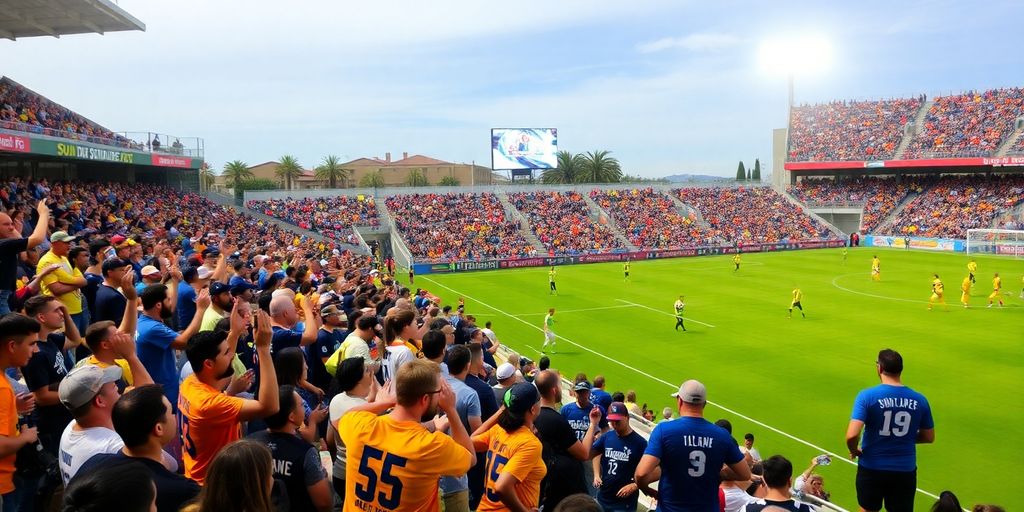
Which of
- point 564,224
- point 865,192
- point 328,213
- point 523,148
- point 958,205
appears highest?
point 523,148

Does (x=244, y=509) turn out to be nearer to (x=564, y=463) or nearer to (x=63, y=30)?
(x=564, y=463)

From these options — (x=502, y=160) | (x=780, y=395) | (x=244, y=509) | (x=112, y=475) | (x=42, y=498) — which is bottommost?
(x=780, y=395)

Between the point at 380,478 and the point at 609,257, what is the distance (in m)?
53.6

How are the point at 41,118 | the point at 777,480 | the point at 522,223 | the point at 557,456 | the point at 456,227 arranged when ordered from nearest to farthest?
the point at 557,456 < the point at 777,480 < the point at 41,118 < the point at 456,227 < the point at 522,223

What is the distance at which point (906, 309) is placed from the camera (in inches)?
1297

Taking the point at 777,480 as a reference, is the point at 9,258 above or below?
above

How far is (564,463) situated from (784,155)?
8228 centimetres

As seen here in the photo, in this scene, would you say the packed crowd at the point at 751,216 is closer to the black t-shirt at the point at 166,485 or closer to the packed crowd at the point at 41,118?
the packed crowd at the point at 41,118

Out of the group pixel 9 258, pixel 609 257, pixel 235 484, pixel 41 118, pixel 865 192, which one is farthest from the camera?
pixel 865 192

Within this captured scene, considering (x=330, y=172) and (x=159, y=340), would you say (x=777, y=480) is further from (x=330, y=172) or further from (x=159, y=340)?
(x=330, y=172)

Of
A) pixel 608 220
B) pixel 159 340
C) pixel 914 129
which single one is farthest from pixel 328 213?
pixel 914 129

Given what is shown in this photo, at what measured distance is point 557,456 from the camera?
5.51 meters

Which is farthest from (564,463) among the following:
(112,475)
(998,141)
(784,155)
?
(784,155)

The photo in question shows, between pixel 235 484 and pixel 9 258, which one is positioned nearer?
pixel 235 484
